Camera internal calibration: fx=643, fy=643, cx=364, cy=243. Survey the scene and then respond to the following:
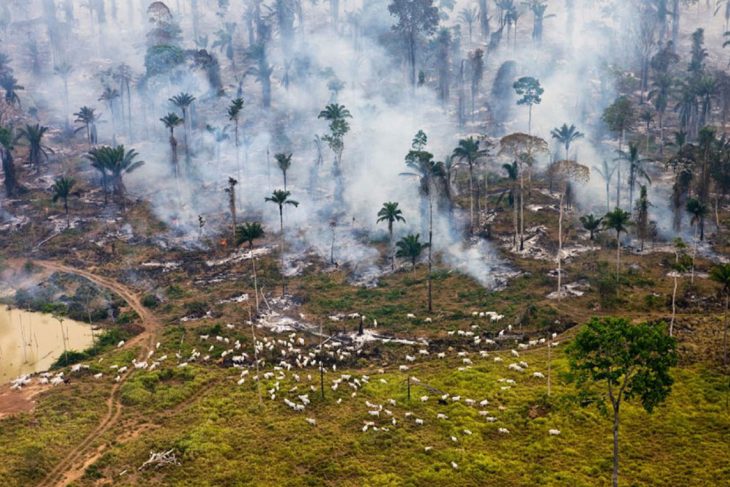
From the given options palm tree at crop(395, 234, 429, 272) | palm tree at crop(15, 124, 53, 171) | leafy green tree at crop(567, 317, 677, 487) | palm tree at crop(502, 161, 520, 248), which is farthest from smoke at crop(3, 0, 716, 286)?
leafy green tree at crop(567, 317, 677, 487)

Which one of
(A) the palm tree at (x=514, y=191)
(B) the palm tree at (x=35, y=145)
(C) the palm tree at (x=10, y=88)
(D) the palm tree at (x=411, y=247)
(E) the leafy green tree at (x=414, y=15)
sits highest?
(E) the leafy green tree at (x=414, y=15)

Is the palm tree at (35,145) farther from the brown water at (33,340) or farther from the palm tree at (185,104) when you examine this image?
the brown water at (33,340)

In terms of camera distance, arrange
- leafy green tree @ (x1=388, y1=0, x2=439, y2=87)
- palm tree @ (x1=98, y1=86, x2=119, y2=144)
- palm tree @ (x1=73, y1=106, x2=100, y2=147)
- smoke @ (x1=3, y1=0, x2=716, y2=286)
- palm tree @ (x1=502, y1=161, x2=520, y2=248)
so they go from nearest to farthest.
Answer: palm tree @ (x1=502, y1=161, x2=520, y2=248)
smoke @ (x1=3, y1=0, x2=716, y2=286)
palm tree @ (x1=73, y1=106, x2=100, y2=147)
palm tree @ (x1=98, y1=86, x2=119, y2=144)
leafy green tree @ (x1=388, y1=0, x2=439, y2=87)

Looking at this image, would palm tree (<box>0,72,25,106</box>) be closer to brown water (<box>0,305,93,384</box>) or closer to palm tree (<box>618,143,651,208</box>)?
brown water (<box>0,305,93,384</box>)

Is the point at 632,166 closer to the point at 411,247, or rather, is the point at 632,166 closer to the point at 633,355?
the point at 411,247

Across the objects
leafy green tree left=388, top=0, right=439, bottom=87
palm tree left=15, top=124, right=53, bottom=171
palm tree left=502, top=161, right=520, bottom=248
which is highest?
leafy green tree left=388, top=0, right=439, bottom=87

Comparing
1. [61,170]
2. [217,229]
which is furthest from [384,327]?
[61,170]

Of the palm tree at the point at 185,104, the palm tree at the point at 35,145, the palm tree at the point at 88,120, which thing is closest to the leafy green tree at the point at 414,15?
the palm tree at the point at 185,104
